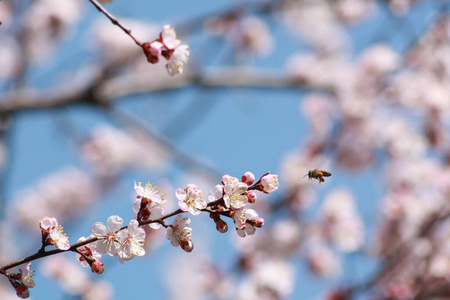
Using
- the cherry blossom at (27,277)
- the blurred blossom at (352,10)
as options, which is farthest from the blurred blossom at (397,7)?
the cherry blossom at (27,277)

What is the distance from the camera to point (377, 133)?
591 cm

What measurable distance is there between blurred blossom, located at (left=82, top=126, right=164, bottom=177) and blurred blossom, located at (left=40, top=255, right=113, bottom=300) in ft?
8.95

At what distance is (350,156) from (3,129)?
11.5ft

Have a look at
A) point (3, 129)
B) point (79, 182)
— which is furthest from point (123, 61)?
point (79, 182)

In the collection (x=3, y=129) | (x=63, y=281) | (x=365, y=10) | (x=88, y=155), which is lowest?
(x=63, y=281)

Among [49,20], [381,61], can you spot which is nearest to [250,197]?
[49,20]

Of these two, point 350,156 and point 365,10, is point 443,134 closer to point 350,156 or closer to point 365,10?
point 350,156

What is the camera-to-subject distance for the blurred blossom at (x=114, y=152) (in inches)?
300

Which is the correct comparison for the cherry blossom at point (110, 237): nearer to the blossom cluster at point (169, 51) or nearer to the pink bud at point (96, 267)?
the pink bud at point (96, 267)

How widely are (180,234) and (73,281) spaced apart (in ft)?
10.2

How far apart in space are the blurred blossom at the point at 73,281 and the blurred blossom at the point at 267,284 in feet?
4.36

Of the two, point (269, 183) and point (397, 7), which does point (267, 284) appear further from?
point (269, 183)

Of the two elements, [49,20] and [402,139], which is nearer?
[49,20]

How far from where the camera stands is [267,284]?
4832 millimetres
